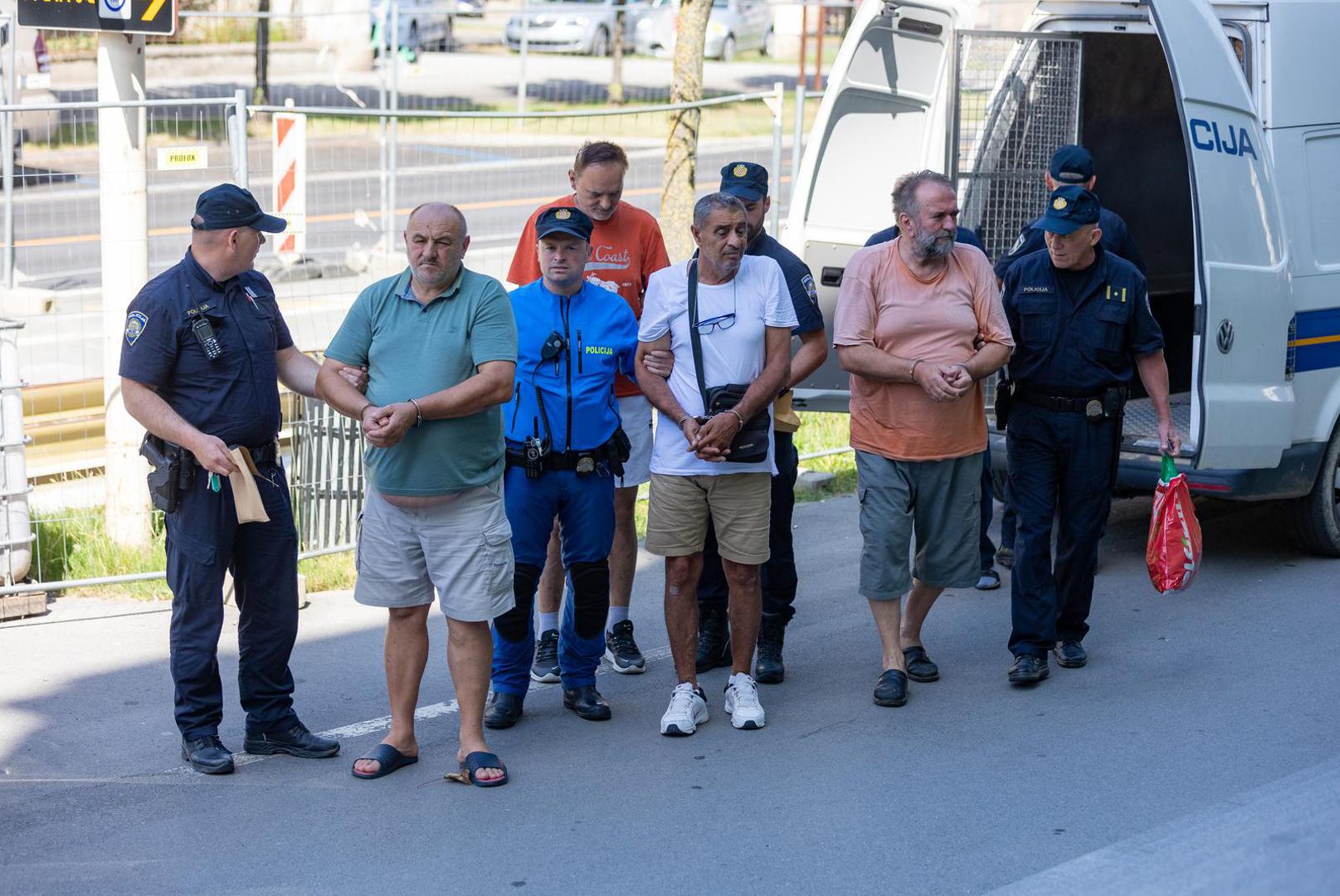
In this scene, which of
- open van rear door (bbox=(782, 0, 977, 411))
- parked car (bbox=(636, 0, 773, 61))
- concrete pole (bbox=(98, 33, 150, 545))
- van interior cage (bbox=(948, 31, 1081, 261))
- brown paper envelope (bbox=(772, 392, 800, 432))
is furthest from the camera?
parked car (bbox=(636, 0, 773, 61))

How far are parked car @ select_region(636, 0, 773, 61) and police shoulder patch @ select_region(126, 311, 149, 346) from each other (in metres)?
24.1

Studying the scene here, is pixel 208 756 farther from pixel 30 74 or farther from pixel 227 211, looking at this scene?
pixel 30 74

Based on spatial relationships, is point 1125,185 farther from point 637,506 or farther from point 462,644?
point 462,644

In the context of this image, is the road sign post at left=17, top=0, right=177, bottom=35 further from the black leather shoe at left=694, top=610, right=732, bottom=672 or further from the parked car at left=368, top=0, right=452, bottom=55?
the parked car at left=368, top=0, right=452, bottom=55

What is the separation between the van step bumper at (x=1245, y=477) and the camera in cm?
706

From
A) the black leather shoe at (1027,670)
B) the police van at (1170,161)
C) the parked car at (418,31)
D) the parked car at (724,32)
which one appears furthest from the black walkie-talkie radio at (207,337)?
the parked car at (724,32)

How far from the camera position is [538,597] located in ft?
20.9

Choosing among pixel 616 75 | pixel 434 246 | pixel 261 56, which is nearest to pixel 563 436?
pixel 434 246

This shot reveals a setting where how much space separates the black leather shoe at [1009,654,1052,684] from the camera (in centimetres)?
595

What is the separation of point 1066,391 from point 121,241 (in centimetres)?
431

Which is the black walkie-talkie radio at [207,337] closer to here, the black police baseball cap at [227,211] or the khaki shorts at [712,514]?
the black police baseball cap at [227,211]

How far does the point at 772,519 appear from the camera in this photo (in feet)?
20.3

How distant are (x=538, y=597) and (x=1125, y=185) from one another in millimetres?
4999

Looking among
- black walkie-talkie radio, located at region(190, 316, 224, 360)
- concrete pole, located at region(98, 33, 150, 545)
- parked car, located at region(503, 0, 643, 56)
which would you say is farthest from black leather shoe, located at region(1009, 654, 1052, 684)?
parked car, located at region(503, 0, 643, 56)
